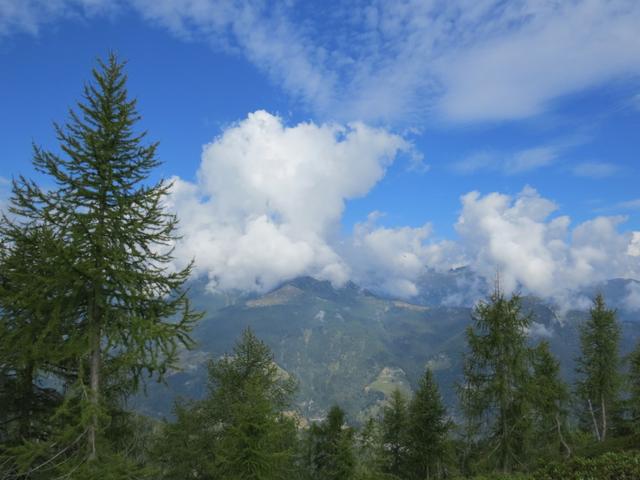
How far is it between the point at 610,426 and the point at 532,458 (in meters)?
20.2

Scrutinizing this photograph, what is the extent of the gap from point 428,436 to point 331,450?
→ 722 cm

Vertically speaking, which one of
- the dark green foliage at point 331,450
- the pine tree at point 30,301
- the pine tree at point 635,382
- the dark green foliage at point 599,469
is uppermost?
the pine tree at point 30,301

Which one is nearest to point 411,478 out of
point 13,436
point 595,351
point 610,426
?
point 595,351

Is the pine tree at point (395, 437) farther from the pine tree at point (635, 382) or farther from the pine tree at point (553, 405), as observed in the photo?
the pine tree at point (635, 382)

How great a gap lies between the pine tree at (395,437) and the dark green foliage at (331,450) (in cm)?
338

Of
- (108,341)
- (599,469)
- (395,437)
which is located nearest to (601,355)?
(395,437)

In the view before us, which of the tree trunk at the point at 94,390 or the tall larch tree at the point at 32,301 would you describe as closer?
the tall larch tree at the point at 32,301

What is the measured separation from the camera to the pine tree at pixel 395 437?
100 feet

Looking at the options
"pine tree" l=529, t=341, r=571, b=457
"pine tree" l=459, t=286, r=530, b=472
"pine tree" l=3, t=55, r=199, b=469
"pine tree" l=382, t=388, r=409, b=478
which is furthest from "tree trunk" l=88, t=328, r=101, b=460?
"pine tree" l=529, t=341, r=571, b=457

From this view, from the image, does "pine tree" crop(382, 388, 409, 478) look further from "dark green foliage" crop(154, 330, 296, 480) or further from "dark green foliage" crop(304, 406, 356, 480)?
"dark green foliage" crop(154, 330, 296, 480)

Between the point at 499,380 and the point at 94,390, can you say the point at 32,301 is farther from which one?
the point at 499,380

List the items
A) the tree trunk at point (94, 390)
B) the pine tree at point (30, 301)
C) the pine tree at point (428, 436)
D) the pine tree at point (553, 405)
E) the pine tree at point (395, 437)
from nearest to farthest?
1. the pine tree at point (30, 301)
2. the tree trunk at point (94, 390)
3. the pine tree at point (428, 436)
4. the pine tree at point (553, 405)
5. the pine tree at point (395, 437)

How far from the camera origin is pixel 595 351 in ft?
117

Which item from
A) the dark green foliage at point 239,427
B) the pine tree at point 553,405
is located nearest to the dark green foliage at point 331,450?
the dark green foliage at point 239,427
